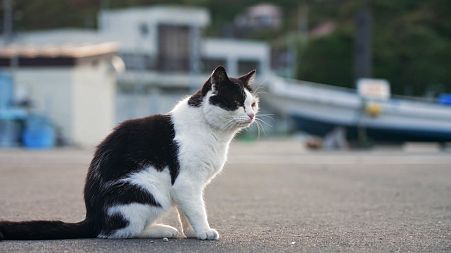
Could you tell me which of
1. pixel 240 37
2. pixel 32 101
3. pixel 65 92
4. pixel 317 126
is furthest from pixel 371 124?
pixel 240 37

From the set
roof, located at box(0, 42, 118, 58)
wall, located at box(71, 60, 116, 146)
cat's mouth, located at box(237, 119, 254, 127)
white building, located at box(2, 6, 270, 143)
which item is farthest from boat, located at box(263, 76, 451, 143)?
cat's mouth, located at box(237, 119, 254, 127)

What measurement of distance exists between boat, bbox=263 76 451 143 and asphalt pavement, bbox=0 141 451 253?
7123mm

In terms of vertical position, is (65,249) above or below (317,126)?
above

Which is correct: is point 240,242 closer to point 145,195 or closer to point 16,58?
point 145,195

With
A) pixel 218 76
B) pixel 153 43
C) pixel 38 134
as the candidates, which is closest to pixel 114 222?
pixel 218 76

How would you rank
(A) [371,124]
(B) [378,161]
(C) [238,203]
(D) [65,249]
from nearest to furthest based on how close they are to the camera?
(D) [65,249]
(C) [238,203]
(B) [378,161]
(A) [371,124]

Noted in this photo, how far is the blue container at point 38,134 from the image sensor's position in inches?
851

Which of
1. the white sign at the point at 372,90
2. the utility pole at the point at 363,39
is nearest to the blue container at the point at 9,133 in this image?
the white sign at the point at 372,90

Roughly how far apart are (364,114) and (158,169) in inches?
657

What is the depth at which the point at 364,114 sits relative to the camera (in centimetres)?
2038

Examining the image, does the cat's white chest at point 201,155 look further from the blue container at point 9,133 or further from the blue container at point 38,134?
the blue container at point 9,133

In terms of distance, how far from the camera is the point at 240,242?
4.33 m

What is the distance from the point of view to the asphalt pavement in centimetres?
416

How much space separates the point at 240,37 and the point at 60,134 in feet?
113
